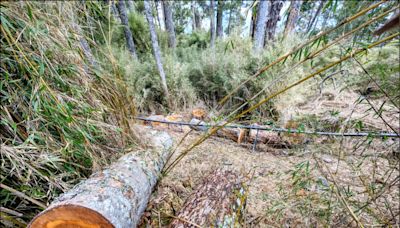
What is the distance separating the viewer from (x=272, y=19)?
3.37 meters

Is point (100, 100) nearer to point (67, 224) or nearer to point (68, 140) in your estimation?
point (68, 140)

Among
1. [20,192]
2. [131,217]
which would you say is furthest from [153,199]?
[20,192]

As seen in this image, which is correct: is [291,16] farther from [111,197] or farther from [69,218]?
[69,218]

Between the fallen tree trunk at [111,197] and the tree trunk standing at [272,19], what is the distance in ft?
11.3

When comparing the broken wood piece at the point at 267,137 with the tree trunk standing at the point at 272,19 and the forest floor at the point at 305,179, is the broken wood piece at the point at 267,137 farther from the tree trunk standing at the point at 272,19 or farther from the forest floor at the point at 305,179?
the tree trunk standing at the point at 272,19

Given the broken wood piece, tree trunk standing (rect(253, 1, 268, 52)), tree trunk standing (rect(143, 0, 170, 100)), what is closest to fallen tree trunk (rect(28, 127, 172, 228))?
the broken wood piece

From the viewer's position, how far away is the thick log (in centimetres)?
78

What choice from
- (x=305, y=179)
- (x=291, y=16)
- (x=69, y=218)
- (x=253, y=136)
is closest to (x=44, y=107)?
(x=69, y=218)

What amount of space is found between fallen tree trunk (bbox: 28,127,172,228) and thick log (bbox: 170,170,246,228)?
23 centimetres

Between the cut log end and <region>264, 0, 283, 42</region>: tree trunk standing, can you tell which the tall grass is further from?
<region>264, 0, 283, 42</region>: tree trunk standing

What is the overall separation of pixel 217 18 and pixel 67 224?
868 cm

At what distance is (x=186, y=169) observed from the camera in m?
1.46

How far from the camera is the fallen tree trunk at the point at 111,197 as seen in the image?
59 cm

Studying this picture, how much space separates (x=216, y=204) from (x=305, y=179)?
743 millimetres
